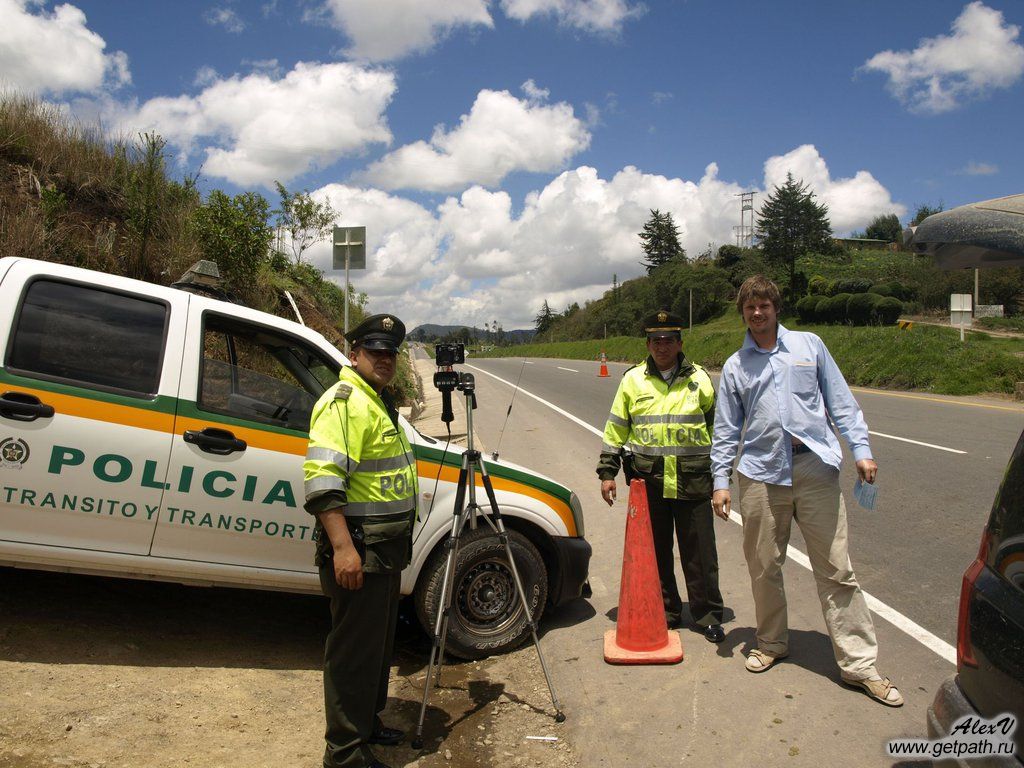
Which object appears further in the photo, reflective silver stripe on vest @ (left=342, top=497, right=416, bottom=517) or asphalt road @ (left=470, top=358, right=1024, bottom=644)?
asphalt road @ (left=470, top=358, right=1024, bottom=644)

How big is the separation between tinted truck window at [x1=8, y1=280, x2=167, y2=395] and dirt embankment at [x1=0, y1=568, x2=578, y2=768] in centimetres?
147

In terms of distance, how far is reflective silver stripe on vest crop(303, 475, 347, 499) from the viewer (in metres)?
2.92

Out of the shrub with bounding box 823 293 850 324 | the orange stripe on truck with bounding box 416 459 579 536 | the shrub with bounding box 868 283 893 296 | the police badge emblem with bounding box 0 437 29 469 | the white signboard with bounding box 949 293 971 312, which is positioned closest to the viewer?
the police badge emblem with bounding box 0 437 29 469

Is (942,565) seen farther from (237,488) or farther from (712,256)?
(712,256)

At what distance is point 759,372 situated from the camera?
4000mm

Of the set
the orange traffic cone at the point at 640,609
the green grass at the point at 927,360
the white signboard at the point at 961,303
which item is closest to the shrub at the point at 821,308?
the green grass at the point at 927,360

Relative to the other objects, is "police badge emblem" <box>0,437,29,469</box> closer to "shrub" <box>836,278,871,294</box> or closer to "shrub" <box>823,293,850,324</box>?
"shrub" <box>823,293,850,324</box>

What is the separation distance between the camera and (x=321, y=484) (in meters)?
2.93

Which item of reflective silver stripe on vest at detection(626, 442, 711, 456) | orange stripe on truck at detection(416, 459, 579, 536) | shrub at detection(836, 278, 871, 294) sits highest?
shrub at detection(836, 278, 871, 294)

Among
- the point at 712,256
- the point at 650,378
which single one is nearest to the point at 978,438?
the point at 650,378

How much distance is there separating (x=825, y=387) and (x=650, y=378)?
103 cm

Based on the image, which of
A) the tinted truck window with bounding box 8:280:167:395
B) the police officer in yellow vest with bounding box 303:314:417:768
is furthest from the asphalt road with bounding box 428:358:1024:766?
the tinted truck window with bounding box 8:280:167:395

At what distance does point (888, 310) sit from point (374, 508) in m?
47.2

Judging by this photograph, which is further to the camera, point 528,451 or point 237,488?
point 528,451
